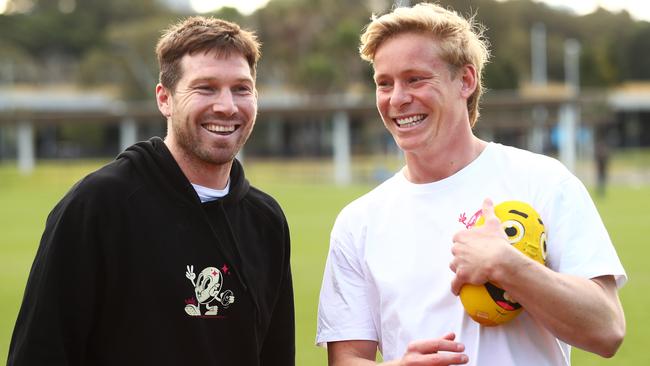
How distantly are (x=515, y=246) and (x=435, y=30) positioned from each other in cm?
97

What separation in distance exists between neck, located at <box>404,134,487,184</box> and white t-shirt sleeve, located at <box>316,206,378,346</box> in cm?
38

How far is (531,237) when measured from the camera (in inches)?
134

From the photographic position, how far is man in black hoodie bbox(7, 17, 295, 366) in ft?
12.3

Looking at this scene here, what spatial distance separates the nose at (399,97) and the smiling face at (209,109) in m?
0.78

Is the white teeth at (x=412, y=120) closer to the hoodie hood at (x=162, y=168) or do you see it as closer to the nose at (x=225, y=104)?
the nose at (x=225, y=104)

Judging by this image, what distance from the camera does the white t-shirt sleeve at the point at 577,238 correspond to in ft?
11.4

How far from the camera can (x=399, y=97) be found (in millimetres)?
3789

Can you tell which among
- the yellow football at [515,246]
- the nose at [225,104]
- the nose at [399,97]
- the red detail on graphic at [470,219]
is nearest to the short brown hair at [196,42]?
the nose at [225,104]

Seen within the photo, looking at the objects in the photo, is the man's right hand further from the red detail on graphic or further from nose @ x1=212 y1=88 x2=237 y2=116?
nose @ x1=212 y1=88 x2=237 y2=116

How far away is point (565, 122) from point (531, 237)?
5446 cm

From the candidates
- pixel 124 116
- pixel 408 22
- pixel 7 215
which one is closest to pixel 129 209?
pixel 408 22

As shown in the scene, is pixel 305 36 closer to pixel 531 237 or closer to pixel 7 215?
pixel 7 215

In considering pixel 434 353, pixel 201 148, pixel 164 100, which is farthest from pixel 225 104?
pixel 434 353

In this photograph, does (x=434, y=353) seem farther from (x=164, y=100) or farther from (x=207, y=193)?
(x=164, y=100)
